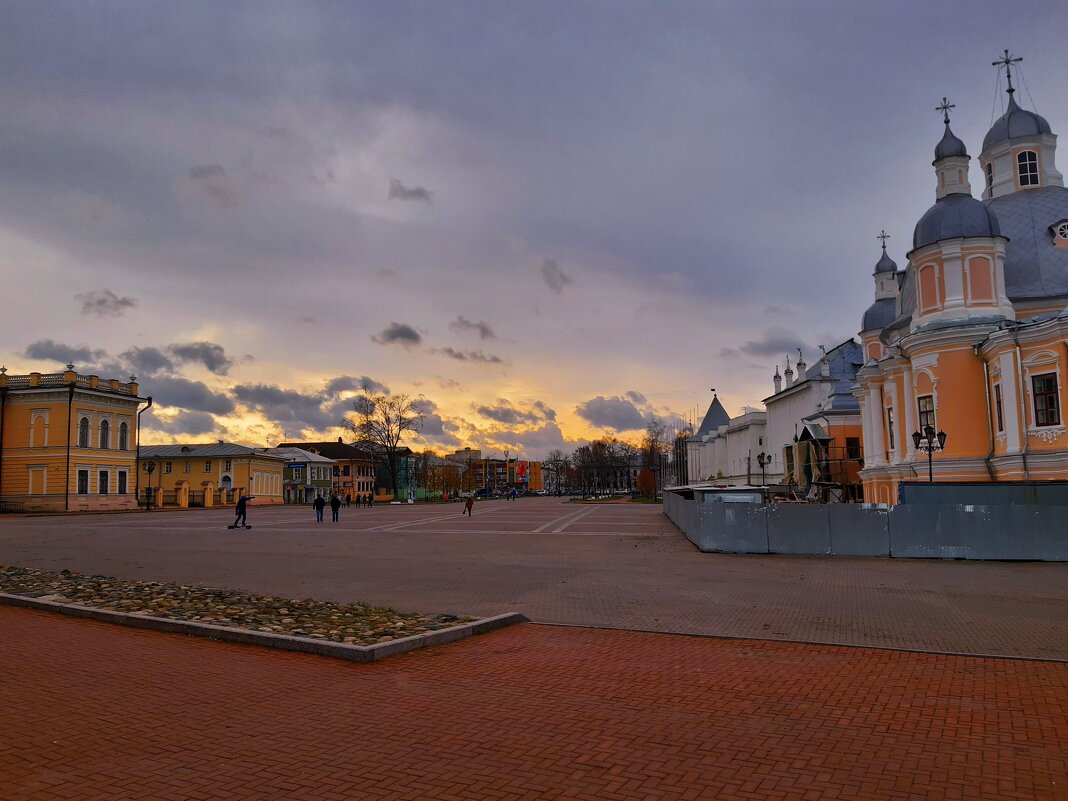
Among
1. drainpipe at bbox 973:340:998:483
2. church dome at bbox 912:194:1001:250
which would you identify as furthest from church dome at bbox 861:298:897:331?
drainpipe at bbox 973:340:998:483

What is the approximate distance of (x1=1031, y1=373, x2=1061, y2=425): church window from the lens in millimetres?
25016

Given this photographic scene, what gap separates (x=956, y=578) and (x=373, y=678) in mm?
13336

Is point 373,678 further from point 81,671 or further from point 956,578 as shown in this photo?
point 956,578

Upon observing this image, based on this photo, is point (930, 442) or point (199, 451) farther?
point (199, 451)

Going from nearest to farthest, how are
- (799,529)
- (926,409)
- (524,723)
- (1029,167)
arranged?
(524,723) < (799,529) < (926,409) < (1029,167)

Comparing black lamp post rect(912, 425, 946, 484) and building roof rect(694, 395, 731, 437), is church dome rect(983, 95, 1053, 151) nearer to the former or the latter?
black lamp post rect(912, 425, 946, 484)

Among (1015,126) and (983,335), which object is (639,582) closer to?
(983,335)

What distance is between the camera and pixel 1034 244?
33.2 m

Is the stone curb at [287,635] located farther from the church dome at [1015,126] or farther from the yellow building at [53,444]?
the yellow building at [53,444]

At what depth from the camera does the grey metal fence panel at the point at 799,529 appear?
20375 millimetres

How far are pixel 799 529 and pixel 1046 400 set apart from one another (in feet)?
38.0

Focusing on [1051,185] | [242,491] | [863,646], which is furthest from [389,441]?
[863,646]

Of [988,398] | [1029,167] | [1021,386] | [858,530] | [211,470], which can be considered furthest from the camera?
[211,470]

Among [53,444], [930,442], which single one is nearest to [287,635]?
[930,442]
